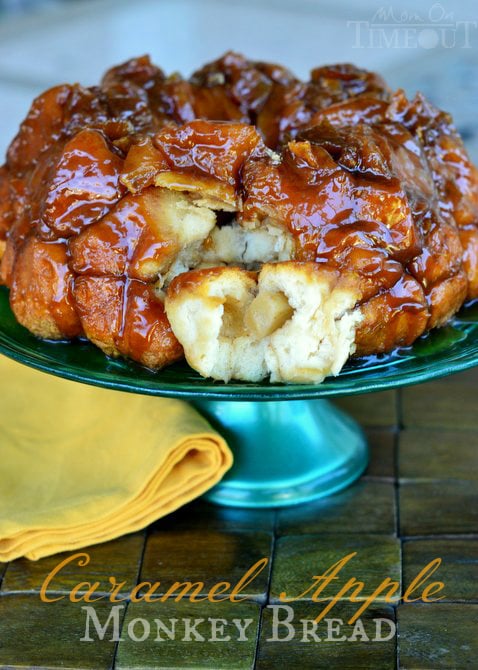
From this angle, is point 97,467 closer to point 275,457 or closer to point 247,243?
point 275,457

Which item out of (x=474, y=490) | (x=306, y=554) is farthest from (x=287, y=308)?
(x=474, y=490)

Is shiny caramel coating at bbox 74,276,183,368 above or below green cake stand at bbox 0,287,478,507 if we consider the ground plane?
above

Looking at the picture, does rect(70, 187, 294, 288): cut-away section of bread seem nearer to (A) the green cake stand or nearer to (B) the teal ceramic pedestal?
(A) the green cake stand

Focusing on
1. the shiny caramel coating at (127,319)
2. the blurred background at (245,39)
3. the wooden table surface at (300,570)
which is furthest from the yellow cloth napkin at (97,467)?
the blurred background at (245,39)

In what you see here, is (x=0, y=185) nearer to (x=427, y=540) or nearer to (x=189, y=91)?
(x=189, y=91)

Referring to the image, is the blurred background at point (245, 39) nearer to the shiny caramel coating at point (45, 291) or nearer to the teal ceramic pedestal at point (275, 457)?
the teal ceramic pedestal at point (275, 457)

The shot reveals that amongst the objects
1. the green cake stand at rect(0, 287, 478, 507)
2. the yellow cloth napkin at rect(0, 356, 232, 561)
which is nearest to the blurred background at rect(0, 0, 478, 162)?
the green cake stand at rect(0, 287, 478, 507)
